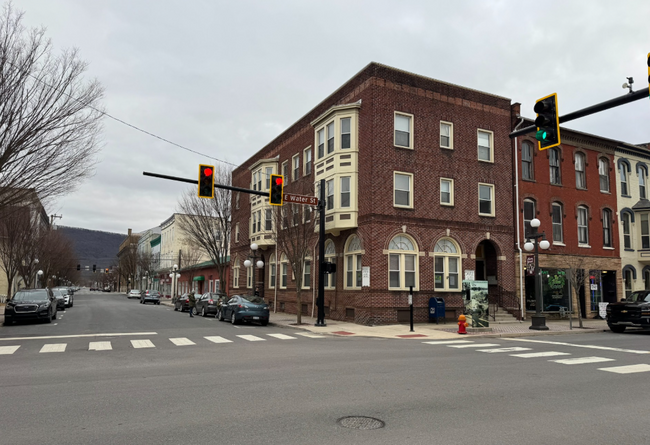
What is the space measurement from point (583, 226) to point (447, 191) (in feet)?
33.1

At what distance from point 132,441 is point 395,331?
51.5 feet

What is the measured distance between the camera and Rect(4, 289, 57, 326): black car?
2225cm

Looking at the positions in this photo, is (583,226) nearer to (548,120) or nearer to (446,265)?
(446,265)

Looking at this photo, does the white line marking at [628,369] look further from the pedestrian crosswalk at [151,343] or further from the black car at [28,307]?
the black car at [28,307]

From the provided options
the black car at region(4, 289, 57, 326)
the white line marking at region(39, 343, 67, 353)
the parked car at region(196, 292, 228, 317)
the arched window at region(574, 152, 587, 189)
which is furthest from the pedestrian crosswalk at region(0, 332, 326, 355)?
the arched window at region(574, 152, 587, 189)

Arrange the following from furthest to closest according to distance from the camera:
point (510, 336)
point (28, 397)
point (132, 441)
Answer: point (510, 336)
point (28, 397)
point (132, 441)

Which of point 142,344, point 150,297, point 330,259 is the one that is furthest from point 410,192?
point 150,297

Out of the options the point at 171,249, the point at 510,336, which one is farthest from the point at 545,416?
the point at 171,249

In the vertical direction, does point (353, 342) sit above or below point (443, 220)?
below

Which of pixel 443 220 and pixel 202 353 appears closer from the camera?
pixel 202 353

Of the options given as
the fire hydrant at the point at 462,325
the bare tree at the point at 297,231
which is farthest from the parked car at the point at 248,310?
the fire hydrant at the point at 462,325

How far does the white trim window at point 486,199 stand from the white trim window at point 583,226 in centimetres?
691

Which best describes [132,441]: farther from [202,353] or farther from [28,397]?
[202,353]

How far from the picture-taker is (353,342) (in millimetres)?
16656
